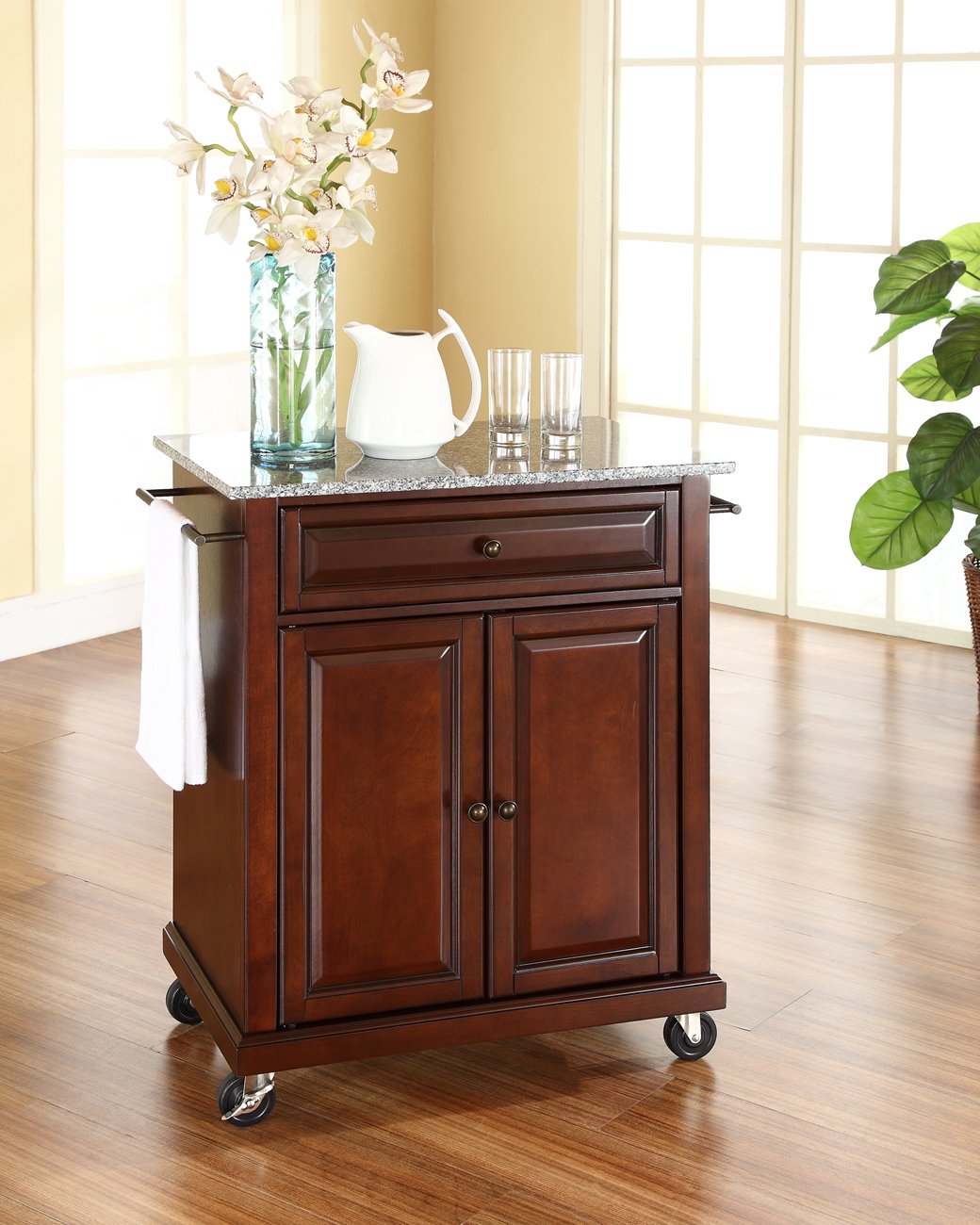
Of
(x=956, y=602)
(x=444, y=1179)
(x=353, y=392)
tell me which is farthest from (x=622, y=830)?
(x=956, y=602)

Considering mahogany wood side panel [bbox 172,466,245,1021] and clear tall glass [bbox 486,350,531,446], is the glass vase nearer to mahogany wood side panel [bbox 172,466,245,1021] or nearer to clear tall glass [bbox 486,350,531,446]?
mahogany wood side panel [bbox 172,466,245,1021]

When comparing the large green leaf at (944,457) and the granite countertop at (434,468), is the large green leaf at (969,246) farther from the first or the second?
the granite countertop at (434,468)

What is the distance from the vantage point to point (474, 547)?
2223 millimetres

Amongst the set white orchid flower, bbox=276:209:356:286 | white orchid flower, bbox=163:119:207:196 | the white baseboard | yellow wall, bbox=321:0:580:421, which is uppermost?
yellow wall, bbox=321:0:580:421

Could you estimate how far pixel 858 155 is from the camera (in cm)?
474

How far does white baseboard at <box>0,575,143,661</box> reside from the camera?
180 inches

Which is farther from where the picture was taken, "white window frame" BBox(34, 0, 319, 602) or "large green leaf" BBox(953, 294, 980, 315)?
"white window frame" BBox(34, 0, 319, 602)

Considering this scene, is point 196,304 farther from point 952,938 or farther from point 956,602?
point 952,938

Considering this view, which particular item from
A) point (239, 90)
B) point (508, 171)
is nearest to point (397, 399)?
point (239, 90)

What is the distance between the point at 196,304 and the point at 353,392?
2.79m

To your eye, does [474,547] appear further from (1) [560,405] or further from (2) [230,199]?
(2) [230,199]

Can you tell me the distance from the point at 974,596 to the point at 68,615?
7.92 feet

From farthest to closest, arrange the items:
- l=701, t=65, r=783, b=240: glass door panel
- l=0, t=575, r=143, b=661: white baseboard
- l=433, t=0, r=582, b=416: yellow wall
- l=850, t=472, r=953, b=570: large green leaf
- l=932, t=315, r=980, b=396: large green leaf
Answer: l=433, t=0, r=582, b=416: yellow wall < l=701, t=65, r=783, b=240: glass door panel < l=0, t=575, r=143, b=661: white baseboard < l=850, t=472, r=953, b=570: large green leaf < l=932, t=315, r=980, b=396: large green leaf

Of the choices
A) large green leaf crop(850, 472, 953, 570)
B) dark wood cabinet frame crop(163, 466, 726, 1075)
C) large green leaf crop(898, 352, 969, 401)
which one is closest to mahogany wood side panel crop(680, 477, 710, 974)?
dark wood cabinet frame crop(163, 466, 726, 1075)
